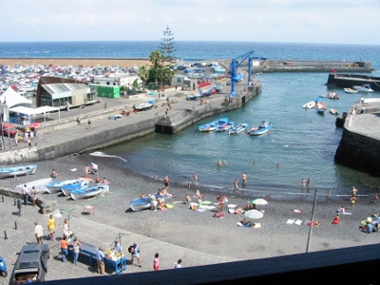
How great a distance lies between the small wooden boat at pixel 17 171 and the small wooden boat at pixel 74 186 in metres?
4.04

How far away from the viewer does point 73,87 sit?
135 ft

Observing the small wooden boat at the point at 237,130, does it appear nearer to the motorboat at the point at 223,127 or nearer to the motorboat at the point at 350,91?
the motorboat at the point at 223,127

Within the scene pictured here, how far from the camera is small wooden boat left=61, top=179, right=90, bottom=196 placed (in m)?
22.6

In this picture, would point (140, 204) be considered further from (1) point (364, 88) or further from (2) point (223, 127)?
(1) point (364, 88)

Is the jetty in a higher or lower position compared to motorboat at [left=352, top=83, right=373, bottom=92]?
higher

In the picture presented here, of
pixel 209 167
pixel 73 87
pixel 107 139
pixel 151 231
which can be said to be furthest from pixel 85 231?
pixel 73 87

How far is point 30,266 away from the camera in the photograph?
1146 centimetres

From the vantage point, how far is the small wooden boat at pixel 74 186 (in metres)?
22.6

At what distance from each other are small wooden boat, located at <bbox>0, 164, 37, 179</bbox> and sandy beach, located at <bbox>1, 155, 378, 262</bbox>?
1.44ft

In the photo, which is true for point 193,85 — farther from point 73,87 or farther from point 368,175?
point 368,175

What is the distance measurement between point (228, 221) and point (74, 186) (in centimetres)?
891

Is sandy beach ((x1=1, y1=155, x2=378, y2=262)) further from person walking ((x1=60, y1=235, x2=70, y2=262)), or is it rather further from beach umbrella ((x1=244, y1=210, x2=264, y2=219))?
person walking ((x1=60, y1=235, x2=70, y2=262))

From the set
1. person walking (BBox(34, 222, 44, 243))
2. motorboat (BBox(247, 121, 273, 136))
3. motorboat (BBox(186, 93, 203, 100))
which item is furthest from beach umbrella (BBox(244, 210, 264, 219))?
motorboat (BBox(186, 93, 203, 100))

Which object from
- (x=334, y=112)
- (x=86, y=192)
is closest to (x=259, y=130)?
(x=334, y=112)
